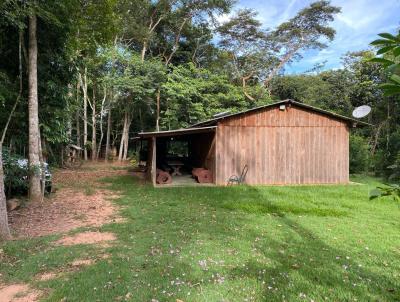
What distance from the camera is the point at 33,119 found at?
8.77m

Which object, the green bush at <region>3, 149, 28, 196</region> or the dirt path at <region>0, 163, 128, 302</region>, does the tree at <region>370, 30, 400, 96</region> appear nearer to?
the dirt path at <region>0, 163, 128, 302</region>

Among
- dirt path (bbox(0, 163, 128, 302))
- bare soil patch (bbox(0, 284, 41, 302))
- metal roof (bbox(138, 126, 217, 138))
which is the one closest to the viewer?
bare soil patch (bbox(0, 284, 41, 302))

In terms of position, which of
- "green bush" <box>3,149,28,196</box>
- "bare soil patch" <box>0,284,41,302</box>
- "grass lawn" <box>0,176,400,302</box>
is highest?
"green bush" <box>3,149,28,196</box>

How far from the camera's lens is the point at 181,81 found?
2406 cm

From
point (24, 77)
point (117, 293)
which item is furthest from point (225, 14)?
point (117, 293)

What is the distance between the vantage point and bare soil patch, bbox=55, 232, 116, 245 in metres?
5.60

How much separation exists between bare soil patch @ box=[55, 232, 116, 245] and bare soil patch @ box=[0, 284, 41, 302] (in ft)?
5.62

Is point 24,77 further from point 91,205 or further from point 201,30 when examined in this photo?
point 201,30

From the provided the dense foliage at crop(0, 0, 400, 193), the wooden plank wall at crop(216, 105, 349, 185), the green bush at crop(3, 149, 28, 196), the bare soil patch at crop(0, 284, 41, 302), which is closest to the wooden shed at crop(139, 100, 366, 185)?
the wooden plank wall at crop(216, 105, 349, 185)

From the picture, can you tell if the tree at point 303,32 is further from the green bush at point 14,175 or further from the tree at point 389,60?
the tree at point 389,60

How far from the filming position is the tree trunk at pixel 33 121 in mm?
8656

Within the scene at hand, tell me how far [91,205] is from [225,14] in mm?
23470

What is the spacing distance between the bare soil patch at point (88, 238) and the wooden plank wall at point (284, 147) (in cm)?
767

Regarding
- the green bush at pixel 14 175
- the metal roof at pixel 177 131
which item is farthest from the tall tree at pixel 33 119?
the metal roof at pixel 177 131
